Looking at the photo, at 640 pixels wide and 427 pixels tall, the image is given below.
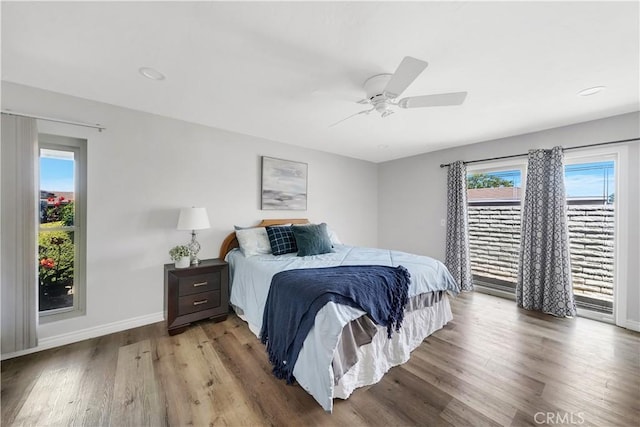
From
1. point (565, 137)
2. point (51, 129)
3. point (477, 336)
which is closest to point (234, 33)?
point (51, 129)

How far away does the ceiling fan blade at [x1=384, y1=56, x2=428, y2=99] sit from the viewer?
56.2 inches

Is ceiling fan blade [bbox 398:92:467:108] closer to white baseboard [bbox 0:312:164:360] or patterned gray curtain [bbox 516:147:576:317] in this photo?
patterned gray curtain [bbox 516:147:576:317]

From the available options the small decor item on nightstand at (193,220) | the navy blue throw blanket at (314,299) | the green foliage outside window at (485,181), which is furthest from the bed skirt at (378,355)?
the green foliage outside window at (485,181)

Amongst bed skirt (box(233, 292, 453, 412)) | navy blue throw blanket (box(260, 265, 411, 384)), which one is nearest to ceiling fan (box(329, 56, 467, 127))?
navy blue throw blanket (box(260, 265, 411, 384))

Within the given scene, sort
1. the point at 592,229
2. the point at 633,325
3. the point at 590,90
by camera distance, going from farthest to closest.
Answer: the point at 592,229 < the point at 633,325 < the point at 590,90

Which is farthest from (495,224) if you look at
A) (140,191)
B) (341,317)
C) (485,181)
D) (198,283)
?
(140,191)

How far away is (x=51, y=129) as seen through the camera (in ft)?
7.39

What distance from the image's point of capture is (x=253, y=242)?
10.1 ft

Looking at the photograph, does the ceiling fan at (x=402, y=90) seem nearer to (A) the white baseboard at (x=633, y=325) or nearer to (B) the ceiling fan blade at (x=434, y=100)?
(B) the ceiling fan blade at (x=434, y=100)

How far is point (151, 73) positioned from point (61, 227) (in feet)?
5.97

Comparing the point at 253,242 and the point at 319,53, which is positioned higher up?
the point at 319,53

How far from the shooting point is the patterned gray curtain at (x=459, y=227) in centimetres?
389

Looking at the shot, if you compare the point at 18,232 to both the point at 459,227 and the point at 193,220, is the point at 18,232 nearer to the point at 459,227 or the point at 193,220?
the point at 193,220

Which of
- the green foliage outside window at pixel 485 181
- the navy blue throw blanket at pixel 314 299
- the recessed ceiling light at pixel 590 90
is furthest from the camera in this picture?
the green foliage outside window at pixel 485 181
